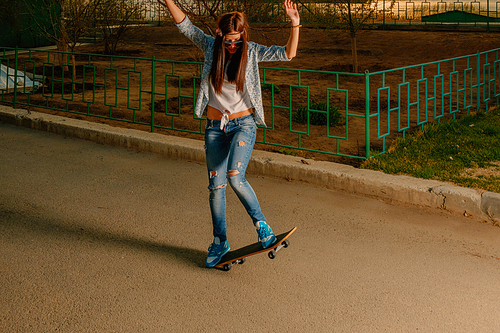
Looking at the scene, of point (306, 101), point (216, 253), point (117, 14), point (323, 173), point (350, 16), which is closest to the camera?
point (216, 253)

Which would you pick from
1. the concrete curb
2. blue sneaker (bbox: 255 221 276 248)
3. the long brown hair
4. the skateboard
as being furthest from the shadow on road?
the concrete curb

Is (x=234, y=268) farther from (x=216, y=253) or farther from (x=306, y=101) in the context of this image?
(x=306, y=101)

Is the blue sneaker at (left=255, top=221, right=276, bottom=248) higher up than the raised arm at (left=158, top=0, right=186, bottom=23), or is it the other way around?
the raised arm at (left=158, top=0, right=186, bottom=23)

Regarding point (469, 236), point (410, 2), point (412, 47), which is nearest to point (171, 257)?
point (469, 236)

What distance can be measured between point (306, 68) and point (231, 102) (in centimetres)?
1190

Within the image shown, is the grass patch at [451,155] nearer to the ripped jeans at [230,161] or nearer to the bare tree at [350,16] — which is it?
the ripped jeans at [230,161]

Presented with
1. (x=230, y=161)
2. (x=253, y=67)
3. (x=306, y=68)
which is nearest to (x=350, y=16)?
(x=306, y=68)

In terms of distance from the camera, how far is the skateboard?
14.4 feet

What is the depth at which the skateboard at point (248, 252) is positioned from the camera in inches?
173

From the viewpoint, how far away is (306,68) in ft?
52.4

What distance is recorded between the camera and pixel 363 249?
490cm

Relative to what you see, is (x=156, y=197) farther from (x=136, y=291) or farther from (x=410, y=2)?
(x=410, y=2)

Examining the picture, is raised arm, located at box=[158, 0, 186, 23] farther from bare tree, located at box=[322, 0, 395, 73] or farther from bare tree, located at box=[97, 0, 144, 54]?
bare tree, located at box=[97, 0, 144, 54]

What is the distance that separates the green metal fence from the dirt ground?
3cm
